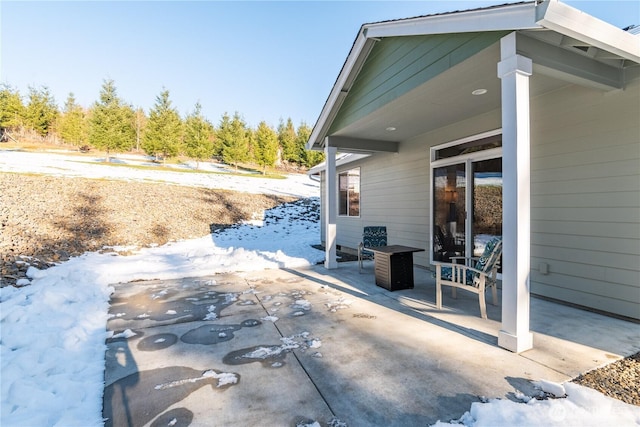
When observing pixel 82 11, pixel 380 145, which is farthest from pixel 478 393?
pixel 82 11

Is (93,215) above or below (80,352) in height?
above

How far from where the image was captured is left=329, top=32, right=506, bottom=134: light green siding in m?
3.04

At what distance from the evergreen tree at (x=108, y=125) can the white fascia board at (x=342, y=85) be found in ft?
65.2

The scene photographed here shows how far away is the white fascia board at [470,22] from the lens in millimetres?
2336

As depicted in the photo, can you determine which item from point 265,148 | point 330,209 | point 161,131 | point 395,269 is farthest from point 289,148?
point 395,269

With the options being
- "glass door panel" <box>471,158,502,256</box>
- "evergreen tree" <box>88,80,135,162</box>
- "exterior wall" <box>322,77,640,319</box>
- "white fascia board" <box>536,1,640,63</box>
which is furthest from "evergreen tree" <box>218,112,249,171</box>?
→ "white fascia board" <box>536,1,640,63</box>

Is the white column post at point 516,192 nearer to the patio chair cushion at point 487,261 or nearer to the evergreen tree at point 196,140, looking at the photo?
the patio chair cushion at point 487,261

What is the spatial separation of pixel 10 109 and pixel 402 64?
3137 centimetres

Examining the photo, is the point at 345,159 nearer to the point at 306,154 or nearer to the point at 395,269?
the point at 395,269

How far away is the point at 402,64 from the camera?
13.0 ft

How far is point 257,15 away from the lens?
10094 mm

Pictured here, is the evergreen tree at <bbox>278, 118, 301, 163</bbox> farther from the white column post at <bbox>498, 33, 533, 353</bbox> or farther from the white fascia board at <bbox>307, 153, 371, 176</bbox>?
the white column post at <bbox>498, 33, 533, 353</bbox>

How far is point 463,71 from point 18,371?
4.94m

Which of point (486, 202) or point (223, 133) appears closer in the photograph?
point (486, 202)
